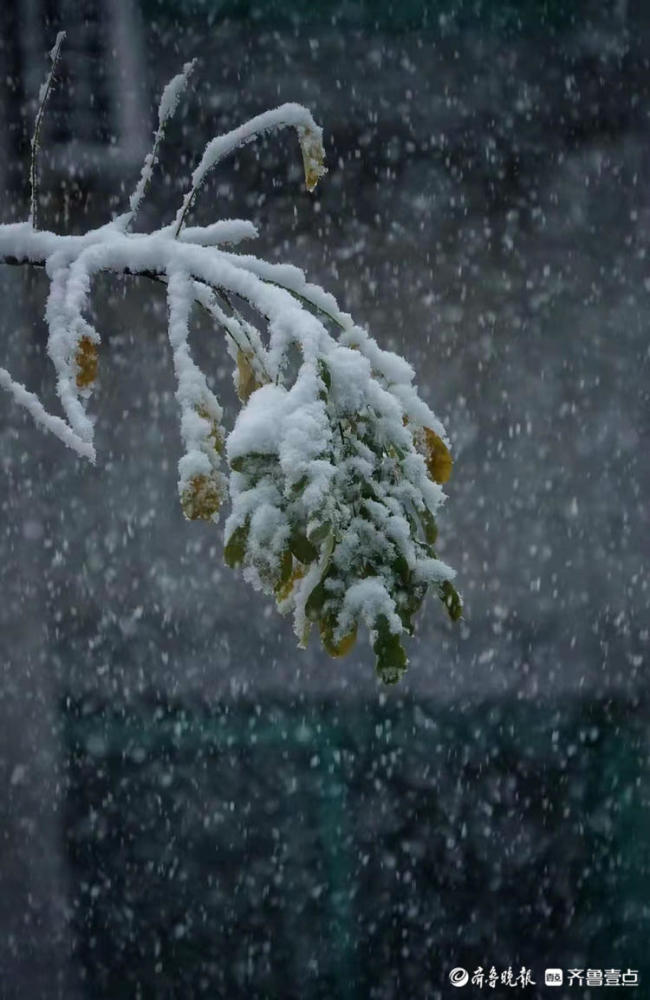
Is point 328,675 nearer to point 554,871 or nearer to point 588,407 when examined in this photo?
point 554,871

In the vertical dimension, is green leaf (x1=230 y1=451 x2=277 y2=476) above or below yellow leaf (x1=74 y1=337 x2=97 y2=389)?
below

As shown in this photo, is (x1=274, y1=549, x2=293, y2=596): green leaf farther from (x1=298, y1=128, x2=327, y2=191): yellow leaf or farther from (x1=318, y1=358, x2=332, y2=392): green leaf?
(x1=298, y1=128, x2=327, y2=191): yellow leaf

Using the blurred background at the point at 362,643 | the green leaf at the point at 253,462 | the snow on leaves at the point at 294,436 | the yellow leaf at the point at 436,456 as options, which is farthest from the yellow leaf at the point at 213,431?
the blurred background at the point at 362,643

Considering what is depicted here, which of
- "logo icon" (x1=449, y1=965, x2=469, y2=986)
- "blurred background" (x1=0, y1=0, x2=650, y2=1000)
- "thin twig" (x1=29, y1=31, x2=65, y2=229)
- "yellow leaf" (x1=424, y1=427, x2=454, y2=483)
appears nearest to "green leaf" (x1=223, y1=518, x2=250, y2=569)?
"yellow leaf" (x1=424, y1=427, x2=454, y2=483)

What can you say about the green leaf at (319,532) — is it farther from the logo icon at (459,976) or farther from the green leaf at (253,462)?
the logo icon at (459,976)

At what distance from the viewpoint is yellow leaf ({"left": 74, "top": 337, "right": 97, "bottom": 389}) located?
1641 mm

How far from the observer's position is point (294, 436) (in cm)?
139

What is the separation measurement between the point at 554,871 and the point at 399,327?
2710 mm

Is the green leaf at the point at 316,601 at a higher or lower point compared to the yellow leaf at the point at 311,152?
lower

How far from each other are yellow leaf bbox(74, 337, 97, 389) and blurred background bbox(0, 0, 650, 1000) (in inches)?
114

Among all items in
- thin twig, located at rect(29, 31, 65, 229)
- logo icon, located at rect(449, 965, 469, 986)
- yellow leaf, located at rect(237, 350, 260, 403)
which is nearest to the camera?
thin twig, located at rect(29, 31, 65, 229)

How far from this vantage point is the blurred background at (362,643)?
4531mm

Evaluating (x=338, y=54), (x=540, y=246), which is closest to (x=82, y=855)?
(x=540, y=246)

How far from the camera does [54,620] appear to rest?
15.3ft
